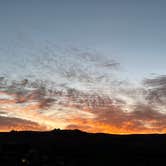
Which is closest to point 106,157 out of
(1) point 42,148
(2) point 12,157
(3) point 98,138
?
(3) point 98,138

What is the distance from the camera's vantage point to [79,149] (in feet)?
132

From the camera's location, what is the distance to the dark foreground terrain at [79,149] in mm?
37438

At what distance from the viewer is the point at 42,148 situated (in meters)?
39.2

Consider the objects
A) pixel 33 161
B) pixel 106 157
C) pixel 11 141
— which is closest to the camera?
pixel 33 161

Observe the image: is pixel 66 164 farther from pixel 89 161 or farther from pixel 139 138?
pixel 139 138

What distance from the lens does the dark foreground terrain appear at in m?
37.4

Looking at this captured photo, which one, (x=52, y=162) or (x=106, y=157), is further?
(x=106, y=157)

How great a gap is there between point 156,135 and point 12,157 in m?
19.2

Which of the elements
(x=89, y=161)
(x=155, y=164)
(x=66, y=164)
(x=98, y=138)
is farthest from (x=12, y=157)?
(x=155, y=164)

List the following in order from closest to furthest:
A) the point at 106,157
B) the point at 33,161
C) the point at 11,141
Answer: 1. the point at 33,161
2. the point at 106,157
3. the point at 11,141

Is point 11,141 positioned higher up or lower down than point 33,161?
higher up

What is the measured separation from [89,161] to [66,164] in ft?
9.57

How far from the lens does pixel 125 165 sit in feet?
124

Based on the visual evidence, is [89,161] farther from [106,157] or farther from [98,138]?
[98,138]
